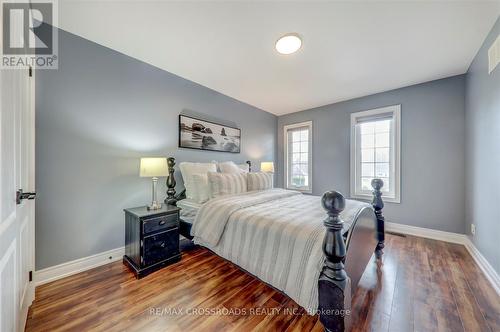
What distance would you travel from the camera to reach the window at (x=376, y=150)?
10.7 ft

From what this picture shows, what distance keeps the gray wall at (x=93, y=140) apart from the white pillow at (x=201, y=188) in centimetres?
58

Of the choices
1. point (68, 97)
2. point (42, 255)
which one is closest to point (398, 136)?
point (68, 97)

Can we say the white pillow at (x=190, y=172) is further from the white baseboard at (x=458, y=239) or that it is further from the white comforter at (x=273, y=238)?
the white baseboard at (x=458, y=239)

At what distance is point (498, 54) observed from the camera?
5.68 ft

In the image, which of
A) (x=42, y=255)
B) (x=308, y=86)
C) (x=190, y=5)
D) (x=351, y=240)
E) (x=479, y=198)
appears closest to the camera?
(x=351, y=240)

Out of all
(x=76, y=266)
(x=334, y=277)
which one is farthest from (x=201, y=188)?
(x=334, y=277)

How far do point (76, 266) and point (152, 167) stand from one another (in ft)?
4.14

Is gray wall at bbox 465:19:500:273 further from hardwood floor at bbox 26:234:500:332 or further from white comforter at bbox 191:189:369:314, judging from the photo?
white comforter at bbox 191:189:369:314

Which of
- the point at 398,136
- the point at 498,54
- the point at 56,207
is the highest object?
the point at 498,54

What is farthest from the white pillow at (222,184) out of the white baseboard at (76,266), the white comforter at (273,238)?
the white baseboard at (76,266)

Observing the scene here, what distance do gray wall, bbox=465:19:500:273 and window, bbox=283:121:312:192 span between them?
2.42m

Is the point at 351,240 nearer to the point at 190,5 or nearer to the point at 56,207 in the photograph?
the point at 190,5

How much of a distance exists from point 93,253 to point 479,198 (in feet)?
15.0

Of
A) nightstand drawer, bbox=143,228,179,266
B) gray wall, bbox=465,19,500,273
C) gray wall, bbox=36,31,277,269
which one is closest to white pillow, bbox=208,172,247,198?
nightstand drawer, bbox=143,228,179,266
